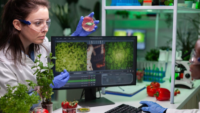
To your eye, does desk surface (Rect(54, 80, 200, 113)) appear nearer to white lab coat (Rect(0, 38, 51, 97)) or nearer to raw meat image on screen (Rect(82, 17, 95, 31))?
white lab coat (Rect(0, 38, 51, 97))

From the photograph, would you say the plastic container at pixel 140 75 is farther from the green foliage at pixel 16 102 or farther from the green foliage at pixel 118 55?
the green foliage at pixel 16 102

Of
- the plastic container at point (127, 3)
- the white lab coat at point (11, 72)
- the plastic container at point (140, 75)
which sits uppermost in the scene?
the plastic container at point (127, 3)

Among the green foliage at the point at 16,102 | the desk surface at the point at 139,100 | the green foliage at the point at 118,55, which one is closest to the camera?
the green foliage at the point at 16,102

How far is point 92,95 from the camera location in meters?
1.84

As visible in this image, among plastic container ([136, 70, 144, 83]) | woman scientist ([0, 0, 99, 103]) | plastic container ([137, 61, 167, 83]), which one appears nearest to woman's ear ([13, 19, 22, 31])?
woman scientist ([0, 0, 99, 103])

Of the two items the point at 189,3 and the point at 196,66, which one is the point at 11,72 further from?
the point at 189,3

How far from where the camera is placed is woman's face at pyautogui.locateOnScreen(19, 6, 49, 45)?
1451 mm

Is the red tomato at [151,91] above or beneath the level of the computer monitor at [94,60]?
beneath

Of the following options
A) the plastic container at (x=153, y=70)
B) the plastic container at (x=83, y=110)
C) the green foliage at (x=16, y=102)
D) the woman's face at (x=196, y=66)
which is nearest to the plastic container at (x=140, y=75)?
the plastic container at (x=153, y=70)

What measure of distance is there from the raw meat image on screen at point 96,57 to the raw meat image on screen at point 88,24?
16 centimetres

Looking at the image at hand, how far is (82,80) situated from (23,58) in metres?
0.47

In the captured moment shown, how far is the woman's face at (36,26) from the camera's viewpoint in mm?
1451

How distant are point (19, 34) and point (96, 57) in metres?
0.59

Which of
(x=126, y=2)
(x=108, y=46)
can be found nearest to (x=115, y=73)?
(x=108, y=46)
